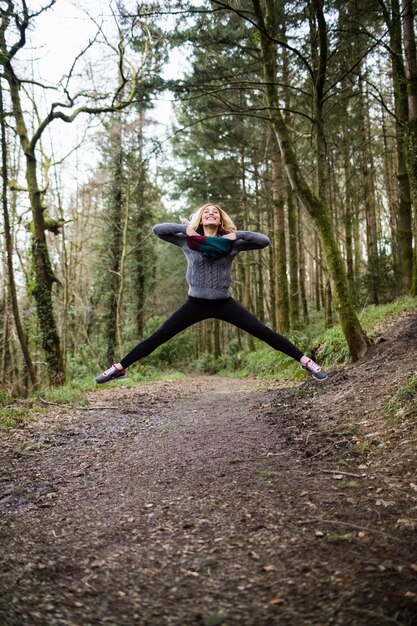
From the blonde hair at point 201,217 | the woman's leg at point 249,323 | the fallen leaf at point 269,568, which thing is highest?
the blonde hair at point 201,217

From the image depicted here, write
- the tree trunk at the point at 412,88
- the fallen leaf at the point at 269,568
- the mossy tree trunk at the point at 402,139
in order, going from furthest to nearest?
1. the mossy tree trunk at the point at 402,139
2. the tree trunk at the point at 412,88
3. the fallen leaf at the point at 269,568

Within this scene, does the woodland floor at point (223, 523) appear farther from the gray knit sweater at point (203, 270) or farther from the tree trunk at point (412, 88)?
the tree trunk at point (412, 88)

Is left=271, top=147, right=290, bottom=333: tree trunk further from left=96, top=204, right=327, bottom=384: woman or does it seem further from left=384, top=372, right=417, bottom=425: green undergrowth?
left=96, top=204, right=327, bottom=384: woman

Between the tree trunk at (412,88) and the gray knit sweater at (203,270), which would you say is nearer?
the gray knit sweater at (203,270)

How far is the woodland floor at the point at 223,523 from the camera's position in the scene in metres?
2.20

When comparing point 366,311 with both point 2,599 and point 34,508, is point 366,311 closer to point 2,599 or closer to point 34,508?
point 34,508

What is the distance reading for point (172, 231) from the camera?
16.7 ft

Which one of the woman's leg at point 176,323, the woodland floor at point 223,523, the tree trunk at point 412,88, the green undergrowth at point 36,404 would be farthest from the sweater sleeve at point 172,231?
the tree trunk at point 412,88

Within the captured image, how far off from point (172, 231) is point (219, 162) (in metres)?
15.1

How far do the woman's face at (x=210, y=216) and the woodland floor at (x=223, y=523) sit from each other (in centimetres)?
259

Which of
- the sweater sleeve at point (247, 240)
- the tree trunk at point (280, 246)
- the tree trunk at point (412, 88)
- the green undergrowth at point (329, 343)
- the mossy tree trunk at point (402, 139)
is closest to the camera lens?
the sweater sleeve at point (247, 240)

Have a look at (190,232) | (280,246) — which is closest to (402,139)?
(280,246)

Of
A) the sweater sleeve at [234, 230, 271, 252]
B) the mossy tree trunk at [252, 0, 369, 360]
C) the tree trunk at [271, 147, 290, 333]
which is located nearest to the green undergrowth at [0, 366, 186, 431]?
the sweater sleeve at [234, 230, 271, 252]

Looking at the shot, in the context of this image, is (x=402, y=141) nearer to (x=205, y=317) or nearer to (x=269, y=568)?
(x=205, y=317)
